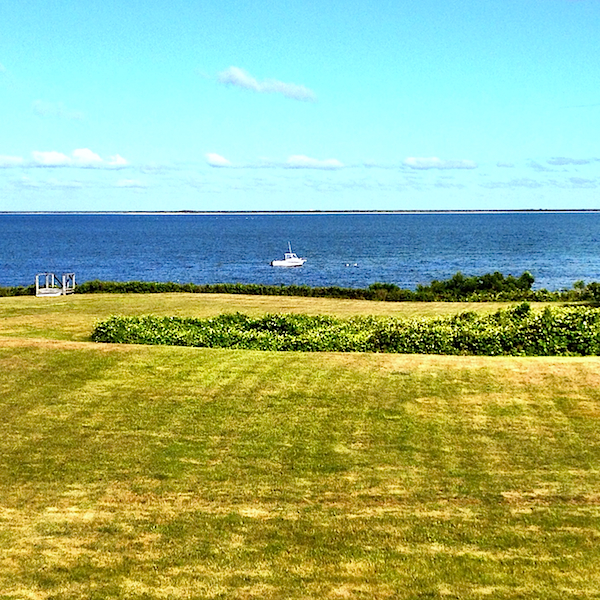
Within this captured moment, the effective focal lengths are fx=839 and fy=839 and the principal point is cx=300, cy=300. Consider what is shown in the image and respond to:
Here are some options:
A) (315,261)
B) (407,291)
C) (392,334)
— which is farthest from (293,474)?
(315,261)

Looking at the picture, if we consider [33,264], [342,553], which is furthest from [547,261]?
[342,553]

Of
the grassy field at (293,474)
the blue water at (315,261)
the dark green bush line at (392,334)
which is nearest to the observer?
the grassy field at (293,474)

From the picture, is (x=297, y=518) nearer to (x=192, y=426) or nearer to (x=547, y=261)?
(x=192, y=426)

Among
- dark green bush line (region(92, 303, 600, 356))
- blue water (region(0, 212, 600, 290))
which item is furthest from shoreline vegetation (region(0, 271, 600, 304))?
blue water (region(0, 212, 600, 290))

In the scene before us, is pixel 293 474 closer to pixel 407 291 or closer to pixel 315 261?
pixel 407 291

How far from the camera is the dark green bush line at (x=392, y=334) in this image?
25.8m

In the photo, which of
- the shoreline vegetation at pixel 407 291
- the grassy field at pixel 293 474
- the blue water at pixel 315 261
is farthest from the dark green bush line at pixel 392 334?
the blue water at pixel 315 261

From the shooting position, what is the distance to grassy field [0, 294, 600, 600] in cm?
1205

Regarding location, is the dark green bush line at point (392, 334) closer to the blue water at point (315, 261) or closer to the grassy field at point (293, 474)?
the grassy field at point (293, 474)

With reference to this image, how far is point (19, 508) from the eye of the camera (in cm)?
1462

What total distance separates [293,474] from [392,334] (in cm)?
1079

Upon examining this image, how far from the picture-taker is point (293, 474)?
1625cm

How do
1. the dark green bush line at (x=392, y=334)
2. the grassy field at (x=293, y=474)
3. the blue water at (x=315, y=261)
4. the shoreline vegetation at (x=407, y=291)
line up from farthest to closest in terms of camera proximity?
1. the blue water at (x=315, y=261)
2. the shoreline vegetation at (x=407, y=291)
3. the dark green bush line at (x=392, y=334)
4. the grassy field at (x=293, y=474)

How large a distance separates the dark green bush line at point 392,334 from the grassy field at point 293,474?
6.15ft
